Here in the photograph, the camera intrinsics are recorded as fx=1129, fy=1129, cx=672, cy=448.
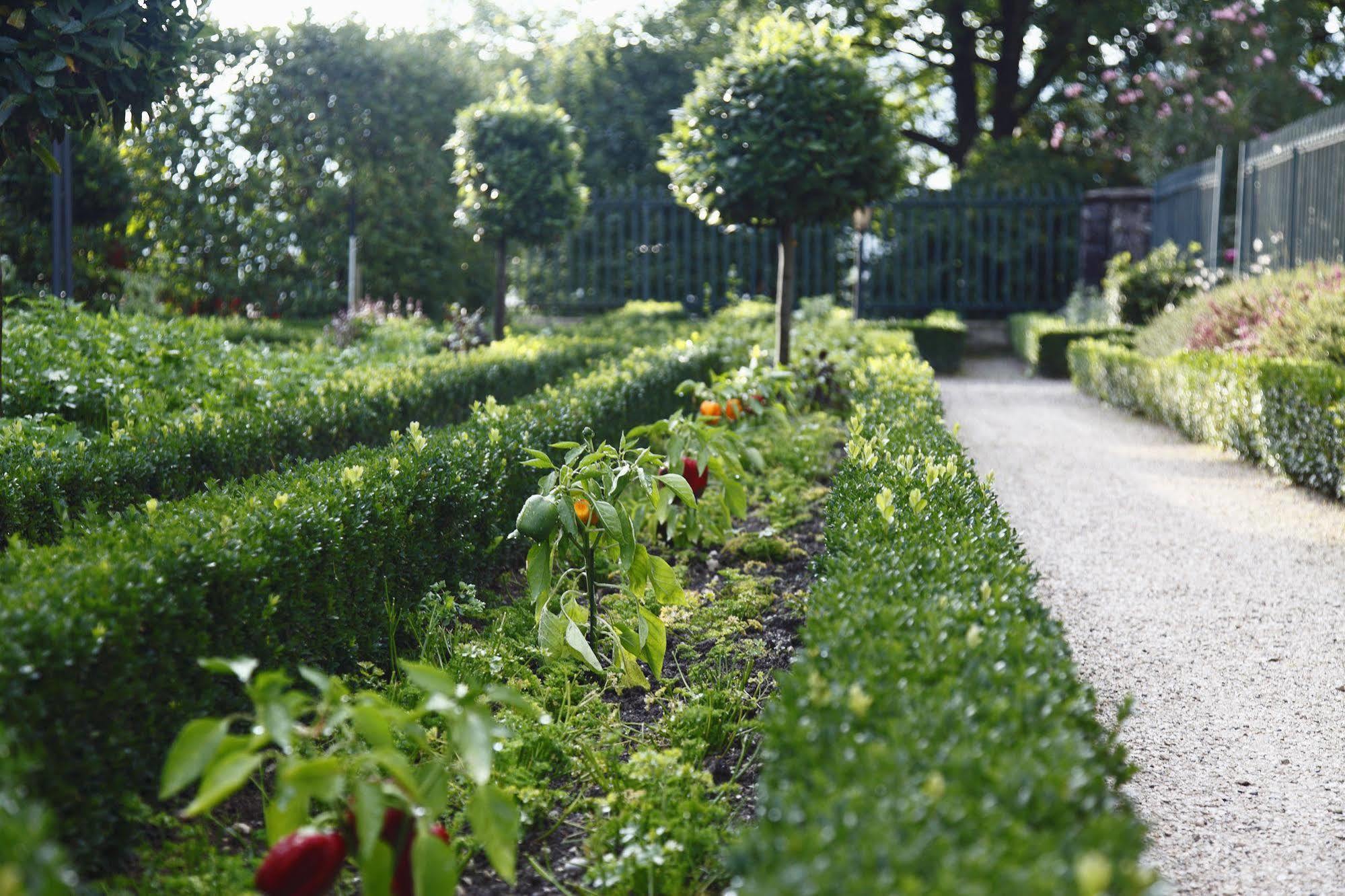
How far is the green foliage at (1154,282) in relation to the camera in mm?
13766

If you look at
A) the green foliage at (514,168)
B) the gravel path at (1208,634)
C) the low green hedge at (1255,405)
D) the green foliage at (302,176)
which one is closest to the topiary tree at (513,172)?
the green foliage at (514,168)

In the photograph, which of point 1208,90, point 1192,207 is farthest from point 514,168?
point 1208,90

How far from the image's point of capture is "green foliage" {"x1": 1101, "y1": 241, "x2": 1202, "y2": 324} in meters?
13.8

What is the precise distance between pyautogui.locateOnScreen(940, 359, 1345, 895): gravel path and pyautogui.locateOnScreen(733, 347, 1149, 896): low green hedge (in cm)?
86

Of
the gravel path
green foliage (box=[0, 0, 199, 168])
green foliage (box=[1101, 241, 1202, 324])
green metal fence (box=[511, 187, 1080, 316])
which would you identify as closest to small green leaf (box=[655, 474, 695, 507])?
the gravel path

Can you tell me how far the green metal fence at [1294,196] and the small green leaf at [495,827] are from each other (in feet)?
32.8

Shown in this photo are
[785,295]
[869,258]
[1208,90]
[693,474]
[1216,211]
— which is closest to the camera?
[693,474]

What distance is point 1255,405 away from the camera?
23.4ft

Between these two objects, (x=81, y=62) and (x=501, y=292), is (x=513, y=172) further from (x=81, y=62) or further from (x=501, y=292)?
(x=81, y=62)

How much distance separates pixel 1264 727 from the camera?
3449 millimetres

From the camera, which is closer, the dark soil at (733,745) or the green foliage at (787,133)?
the dark soil at (733,745)

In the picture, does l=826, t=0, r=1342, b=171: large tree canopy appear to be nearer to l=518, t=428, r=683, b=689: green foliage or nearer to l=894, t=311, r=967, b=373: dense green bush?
l=894, t=311, r=967, b=373: dense green bush

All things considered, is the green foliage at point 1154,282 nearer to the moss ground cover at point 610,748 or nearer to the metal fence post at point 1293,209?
the metal fence post at point 1293,209

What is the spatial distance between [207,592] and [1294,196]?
36.9ft
